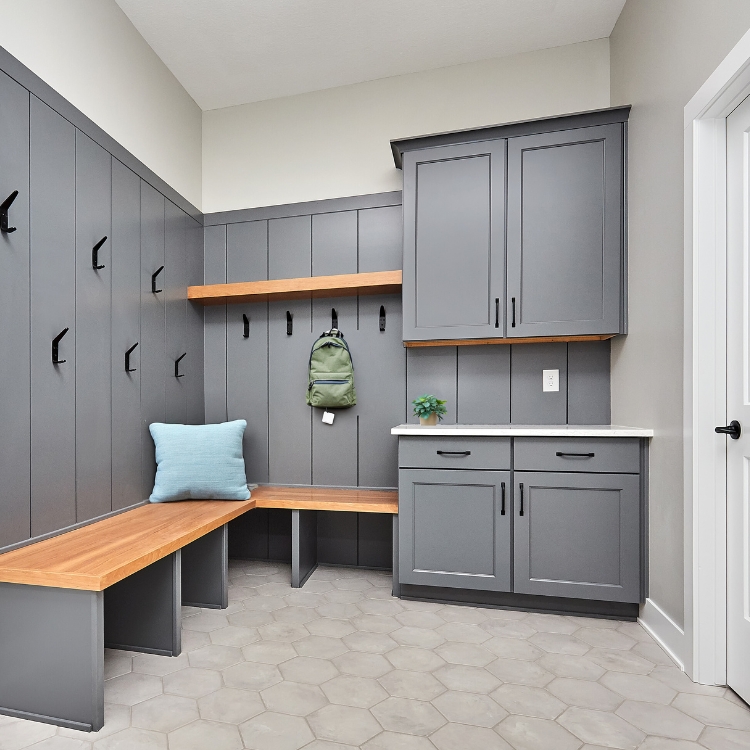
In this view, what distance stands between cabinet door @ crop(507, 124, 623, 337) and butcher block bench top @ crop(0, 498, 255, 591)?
1836 millimetres

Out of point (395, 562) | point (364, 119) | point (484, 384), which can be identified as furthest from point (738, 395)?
point (364, 119)

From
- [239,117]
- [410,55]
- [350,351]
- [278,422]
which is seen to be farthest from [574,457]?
[239,117]

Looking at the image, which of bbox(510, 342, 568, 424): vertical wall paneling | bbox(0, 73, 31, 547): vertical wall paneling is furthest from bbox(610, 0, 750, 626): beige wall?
bbox(0, 73, 31, 547): vertical wall paneling

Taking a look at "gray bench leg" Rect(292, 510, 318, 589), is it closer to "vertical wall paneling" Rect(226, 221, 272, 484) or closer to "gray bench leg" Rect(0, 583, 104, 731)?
A: "vertical wall paneling" Rect(226, 221, 272, 484)

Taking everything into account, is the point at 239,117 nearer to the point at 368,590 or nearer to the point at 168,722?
the point at 368,590

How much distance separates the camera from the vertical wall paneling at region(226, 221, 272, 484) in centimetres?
334

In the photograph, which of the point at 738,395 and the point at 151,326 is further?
the point at 151,326

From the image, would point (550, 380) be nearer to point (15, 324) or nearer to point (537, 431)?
point (537, 431)

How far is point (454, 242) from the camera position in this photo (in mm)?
2746

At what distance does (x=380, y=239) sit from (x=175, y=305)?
1319 mm

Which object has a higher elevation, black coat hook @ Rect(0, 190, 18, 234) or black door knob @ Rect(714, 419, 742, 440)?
black coat hook @ Rect(0, 190, 18, 234)

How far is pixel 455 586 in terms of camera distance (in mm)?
2521

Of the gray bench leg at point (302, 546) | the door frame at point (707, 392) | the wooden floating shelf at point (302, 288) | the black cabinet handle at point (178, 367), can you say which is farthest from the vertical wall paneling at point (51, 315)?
the door frame at point (707, 392)

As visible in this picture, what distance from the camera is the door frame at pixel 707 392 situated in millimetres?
1832
